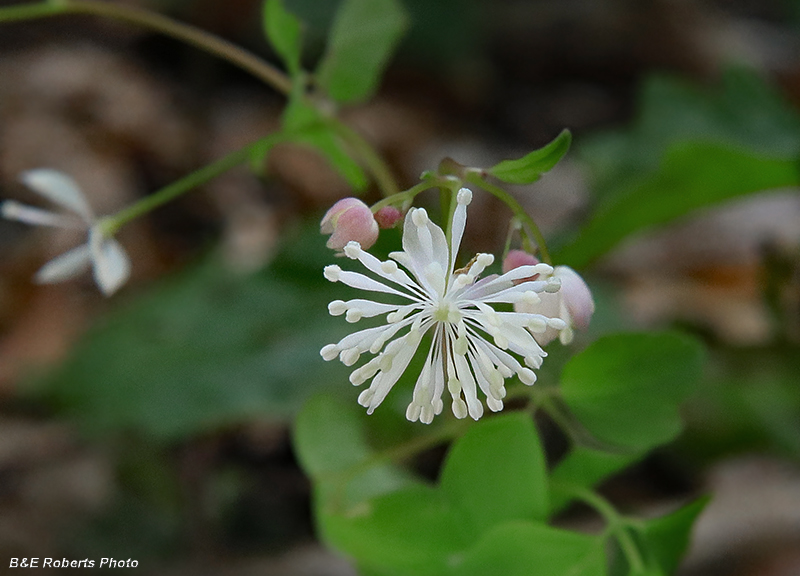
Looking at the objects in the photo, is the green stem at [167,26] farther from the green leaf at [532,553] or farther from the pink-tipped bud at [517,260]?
the green leaf at [532,553]

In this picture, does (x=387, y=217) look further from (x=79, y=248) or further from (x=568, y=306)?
(x=79, y=248)

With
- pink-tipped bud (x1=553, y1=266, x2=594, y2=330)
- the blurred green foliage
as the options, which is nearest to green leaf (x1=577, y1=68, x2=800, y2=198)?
the blurred green foliage

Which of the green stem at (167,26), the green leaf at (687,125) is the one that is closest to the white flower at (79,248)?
the green stem at (167,26)

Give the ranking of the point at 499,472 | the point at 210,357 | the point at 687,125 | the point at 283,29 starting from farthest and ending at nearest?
the point at 687,125 → the point at 210,357 → the point at 283,29 → the point at 499,472

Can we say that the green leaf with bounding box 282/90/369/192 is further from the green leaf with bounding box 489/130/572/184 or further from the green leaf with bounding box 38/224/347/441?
the green leaf with bounding box 38/224/347/441

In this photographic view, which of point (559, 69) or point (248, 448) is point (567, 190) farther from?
point (248, 448)

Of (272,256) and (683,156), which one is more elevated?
(272,256)

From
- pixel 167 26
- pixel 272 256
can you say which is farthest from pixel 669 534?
pixel 272 256

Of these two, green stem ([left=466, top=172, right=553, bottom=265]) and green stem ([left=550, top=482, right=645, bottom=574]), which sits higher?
green stem ([left=466, top=172, right=553, bottom=265])
